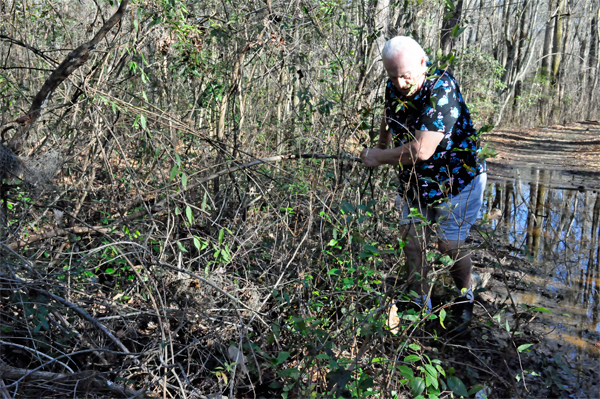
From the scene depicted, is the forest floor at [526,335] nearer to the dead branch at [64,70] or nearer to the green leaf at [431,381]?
the green leaf at [431,381]

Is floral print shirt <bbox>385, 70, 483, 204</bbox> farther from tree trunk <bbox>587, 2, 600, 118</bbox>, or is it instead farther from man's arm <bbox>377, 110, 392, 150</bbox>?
tree trunk <bbox>587, 2, 600, 118</bbox>

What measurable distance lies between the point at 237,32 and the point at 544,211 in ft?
16.0

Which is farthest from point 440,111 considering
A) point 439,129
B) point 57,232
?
point 57,232

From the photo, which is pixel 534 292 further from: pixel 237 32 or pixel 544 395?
pixel 237 32

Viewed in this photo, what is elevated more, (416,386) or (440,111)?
(440,111)

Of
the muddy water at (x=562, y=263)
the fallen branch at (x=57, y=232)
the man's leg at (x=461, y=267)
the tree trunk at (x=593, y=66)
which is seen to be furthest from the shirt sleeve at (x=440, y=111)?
the tree trunk at (x=593, y=66)

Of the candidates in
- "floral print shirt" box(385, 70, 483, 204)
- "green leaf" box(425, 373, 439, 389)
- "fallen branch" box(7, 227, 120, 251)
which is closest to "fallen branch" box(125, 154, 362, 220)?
"fallen branch" box(7, 227, 120, 251)

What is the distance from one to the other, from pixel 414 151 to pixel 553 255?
130 centimetres

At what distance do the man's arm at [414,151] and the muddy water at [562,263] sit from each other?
21.9 inches

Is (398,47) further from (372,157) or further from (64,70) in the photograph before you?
(64,70)

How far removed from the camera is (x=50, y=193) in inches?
136

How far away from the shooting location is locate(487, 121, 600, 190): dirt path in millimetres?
9836

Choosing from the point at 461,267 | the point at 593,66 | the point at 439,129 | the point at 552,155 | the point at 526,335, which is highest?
→ the point at 593,66

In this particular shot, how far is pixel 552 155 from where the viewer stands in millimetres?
13367
